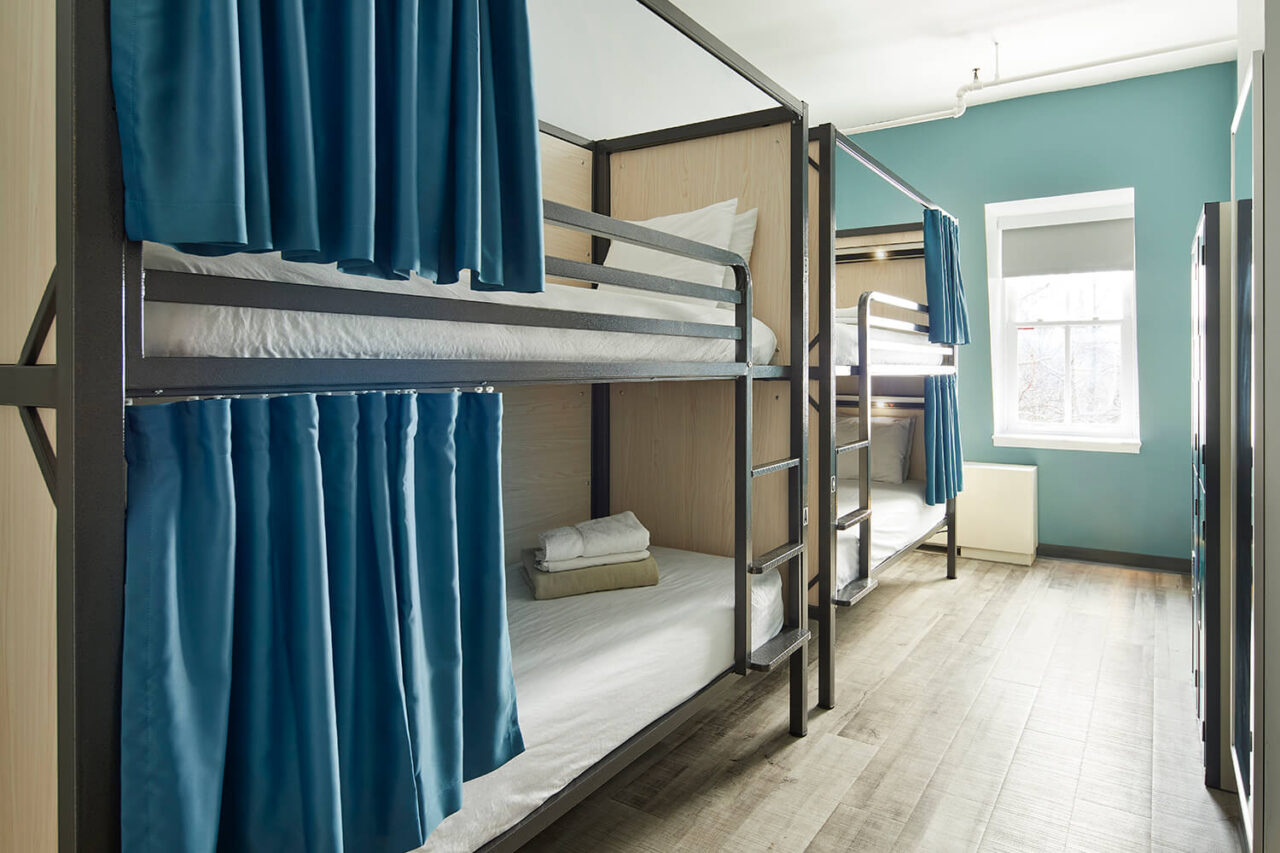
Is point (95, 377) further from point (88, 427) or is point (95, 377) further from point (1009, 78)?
point (1009, 78)

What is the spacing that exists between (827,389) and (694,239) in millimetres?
687

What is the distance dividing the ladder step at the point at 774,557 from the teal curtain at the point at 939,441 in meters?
1.58

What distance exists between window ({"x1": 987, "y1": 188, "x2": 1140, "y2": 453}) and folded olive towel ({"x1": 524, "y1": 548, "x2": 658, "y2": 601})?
342 centimetres

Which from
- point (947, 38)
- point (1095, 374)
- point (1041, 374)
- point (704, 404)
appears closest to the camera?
point (704, 404)

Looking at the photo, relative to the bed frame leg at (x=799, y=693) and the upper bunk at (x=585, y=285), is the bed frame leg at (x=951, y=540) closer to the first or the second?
the bed frame leg at (x=799, y=693)

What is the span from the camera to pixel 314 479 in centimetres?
100

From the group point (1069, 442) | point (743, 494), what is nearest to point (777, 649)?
point (743, 494)

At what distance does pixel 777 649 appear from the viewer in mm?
2258

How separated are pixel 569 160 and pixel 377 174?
1.84m

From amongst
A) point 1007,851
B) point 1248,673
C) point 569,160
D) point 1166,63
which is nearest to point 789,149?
point 569,160

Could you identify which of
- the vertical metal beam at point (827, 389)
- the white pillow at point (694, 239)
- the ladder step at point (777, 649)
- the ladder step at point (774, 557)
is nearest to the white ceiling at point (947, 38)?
the vertical metal beam at point (827, 389)

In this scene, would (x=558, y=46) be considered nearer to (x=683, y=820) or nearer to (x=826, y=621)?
(x=826, y=621)

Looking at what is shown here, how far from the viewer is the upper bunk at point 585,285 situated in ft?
3.12

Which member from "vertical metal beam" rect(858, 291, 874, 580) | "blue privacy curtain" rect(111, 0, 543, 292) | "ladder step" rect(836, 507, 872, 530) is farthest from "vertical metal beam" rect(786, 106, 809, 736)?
"blue privacy curtain" rect(111, 0, 543, 292)
